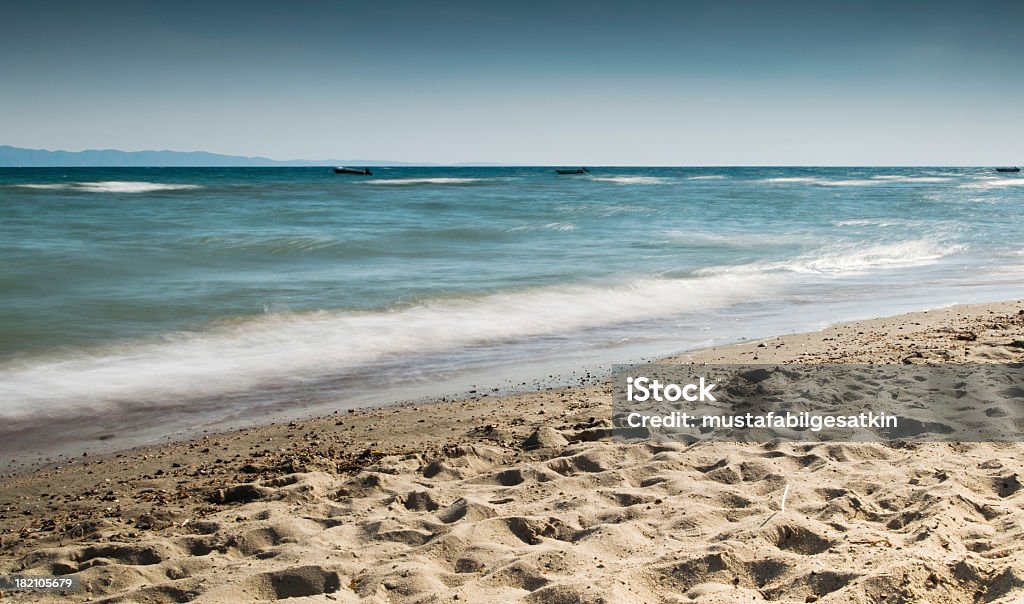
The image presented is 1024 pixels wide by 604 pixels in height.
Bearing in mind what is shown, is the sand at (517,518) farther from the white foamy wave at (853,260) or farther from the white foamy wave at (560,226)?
the white foamy wave at (560,226)

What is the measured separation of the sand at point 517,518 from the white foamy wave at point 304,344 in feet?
5.26

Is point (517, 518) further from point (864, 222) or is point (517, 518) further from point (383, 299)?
point (864, 222)

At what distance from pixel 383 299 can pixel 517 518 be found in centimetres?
718

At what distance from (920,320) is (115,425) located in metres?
8.28

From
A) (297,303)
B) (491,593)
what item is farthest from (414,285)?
(491,593)

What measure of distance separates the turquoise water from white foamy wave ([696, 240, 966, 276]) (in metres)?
0.10

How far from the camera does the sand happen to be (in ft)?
9.27

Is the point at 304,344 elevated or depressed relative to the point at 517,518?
depressed

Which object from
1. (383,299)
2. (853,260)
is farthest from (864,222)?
(383,299)

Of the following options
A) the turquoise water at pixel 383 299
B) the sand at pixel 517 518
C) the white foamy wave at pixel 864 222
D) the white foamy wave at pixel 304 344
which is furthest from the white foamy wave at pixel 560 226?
the sand at pixel 517 518

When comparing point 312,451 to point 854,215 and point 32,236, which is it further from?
point 854,215

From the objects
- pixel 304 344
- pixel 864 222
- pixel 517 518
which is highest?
pixel 864 222

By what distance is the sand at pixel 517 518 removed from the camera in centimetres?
282

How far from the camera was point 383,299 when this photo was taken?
10.3 metres
